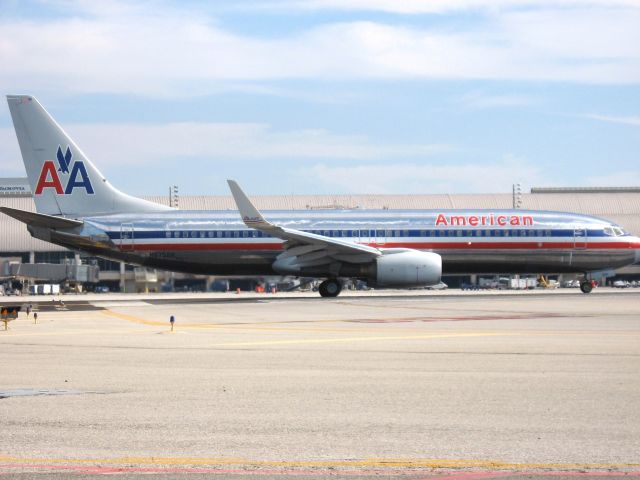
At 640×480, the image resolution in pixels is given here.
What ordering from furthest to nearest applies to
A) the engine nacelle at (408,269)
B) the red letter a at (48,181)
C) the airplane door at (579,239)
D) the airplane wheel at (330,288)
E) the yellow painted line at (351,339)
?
the airplane door at (579,239)
the airplane wheel at (330,288)
the red letter a at (48,181)
the engine nacelle at (408,269)
the yellow painted line at (351,339)

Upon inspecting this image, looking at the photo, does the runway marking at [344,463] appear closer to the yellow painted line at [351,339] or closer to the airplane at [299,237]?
the yellow painted line at [351,339]

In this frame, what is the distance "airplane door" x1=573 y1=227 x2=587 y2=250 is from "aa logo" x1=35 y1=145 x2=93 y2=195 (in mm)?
25322

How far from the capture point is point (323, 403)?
40.4 ft

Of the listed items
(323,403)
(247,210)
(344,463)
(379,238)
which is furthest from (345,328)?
(379,238)

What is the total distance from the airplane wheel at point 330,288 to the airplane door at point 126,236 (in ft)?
32.8

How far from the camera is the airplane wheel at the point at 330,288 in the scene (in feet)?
164

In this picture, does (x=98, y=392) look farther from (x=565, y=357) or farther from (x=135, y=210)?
(x=135, y=210)

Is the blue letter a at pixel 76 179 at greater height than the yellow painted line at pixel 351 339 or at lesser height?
greater

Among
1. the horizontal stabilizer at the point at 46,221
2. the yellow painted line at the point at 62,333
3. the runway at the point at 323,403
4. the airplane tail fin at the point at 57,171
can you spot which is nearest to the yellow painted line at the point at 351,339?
the runway at the point at 323,403

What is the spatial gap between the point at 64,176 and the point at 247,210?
10.7 meters

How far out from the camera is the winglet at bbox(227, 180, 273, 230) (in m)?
43.9

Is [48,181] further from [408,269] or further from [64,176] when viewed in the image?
[408,269]

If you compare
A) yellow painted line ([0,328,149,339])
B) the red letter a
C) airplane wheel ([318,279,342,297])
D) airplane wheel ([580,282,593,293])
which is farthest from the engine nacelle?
yellow painted line ([0,328,149,339])

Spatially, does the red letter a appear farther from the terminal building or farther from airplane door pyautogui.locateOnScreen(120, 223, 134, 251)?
the terminal building
